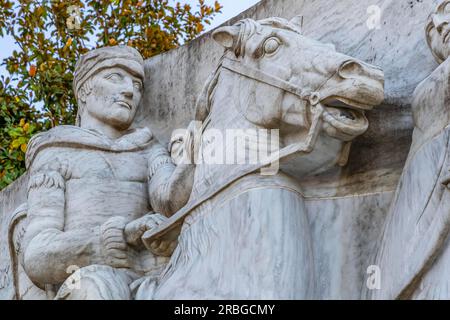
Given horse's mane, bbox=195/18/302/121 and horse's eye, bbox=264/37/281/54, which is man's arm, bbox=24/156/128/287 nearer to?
horse's mane, bbox=195/18/302/121

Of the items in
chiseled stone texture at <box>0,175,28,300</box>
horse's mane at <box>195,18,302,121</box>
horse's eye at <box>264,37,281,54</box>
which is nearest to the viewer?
horse's eye at <box>264,37,281,54</box>

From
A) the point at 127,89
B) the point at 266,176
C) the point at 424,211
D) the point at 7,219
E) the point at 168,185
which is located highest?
the point at 127,89

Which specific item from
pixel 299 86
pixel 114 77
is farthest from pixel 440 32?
pixel 114 77

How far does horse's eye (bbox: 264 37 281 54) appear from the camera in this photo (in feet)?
23.3

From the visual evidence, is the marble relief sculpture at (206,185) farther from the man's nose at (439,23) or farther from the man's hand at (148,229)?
the man's nose at (439,23)

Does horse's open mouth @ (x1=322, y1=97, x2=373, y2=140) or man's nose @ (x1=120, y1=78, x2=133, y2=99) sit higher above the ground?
man's nose @ (x1=120, y1=78, x2=133, y2=99)

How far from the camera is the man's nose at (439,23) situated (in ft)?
22.4

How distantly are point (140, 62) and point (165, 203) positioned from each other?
131 cm

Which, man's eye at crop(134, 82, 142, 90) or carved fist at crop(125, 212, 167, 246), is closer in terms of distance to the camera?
carved fist at crop(125, 212, 167, 246)

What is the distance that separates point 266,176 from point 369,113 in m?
0.76

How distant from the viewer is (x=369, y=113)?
23.5 ft

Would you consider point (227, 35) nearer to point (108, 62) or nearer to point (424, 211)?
point (108, 62)

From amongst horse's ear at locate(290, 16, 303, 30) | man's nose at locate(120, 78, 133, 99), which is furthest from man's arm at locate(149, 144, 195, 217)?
horse's ear at locate(290, 16, 303, 30)

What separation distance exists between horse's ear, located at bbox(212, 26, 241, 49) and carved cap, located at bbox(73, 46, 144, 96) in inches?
48.4
